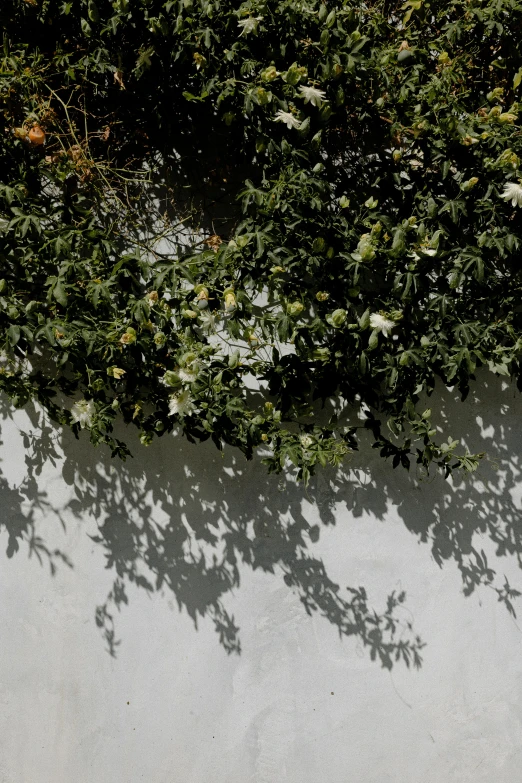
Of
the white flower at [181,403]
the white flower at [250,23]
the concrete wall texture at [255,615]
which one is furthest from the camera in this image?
the concrete wall texture at [255,615]

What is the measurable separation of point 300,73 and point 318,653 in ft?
6.57

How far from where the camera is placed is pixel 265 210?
2189mm

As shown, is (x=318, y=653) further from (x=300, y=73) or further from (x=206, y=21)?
(x=206, y=21)

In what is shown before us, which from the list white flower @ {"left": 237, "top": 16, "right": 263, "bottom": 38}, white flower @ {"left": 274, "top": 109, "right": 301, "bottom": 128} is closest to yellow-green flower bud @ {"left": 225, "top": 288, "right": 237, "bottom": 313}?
white flower @ {"left": 274, "top": 109, "right": 301, "bottom": 128}

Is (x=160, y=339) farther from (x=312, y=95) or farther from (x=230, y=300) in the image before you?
(x=312, y=95)

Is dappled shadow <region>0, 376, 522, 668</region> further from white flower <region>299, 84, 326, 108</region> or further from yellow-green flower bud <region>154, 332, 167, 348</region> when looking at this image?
white flower <region>299, 84, 326, 108</region>

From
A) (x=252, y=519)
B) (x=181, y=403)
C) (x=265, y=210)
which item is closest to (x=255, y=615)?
(x=252, y=519)

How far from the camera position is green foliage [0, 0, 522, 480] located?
216 centimetres

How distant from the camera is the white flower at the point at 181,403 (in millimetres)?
2172

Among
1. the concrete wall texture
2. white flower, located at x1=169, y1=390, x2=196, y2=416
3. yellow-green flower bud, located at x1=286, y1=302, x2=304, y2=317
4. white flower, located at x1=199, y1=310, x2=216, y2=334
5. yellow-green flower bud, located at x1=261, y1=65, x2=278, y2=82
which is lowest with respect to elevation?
the concrete wall texture

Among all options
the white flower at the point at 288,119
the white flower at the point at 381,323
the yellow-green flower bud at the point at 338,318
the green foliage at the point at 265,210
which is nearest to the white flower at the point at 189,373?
the green foliage at the point at 265,210

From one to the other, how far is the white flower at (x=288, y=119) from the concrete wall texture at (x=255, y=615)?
1128 mm

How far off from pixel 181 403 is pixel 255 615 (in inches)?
35.8

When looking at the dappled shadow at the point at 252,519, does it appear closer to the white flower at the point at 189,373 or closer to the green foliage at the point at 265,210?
Answer: the green foliage at the point at 265,210
